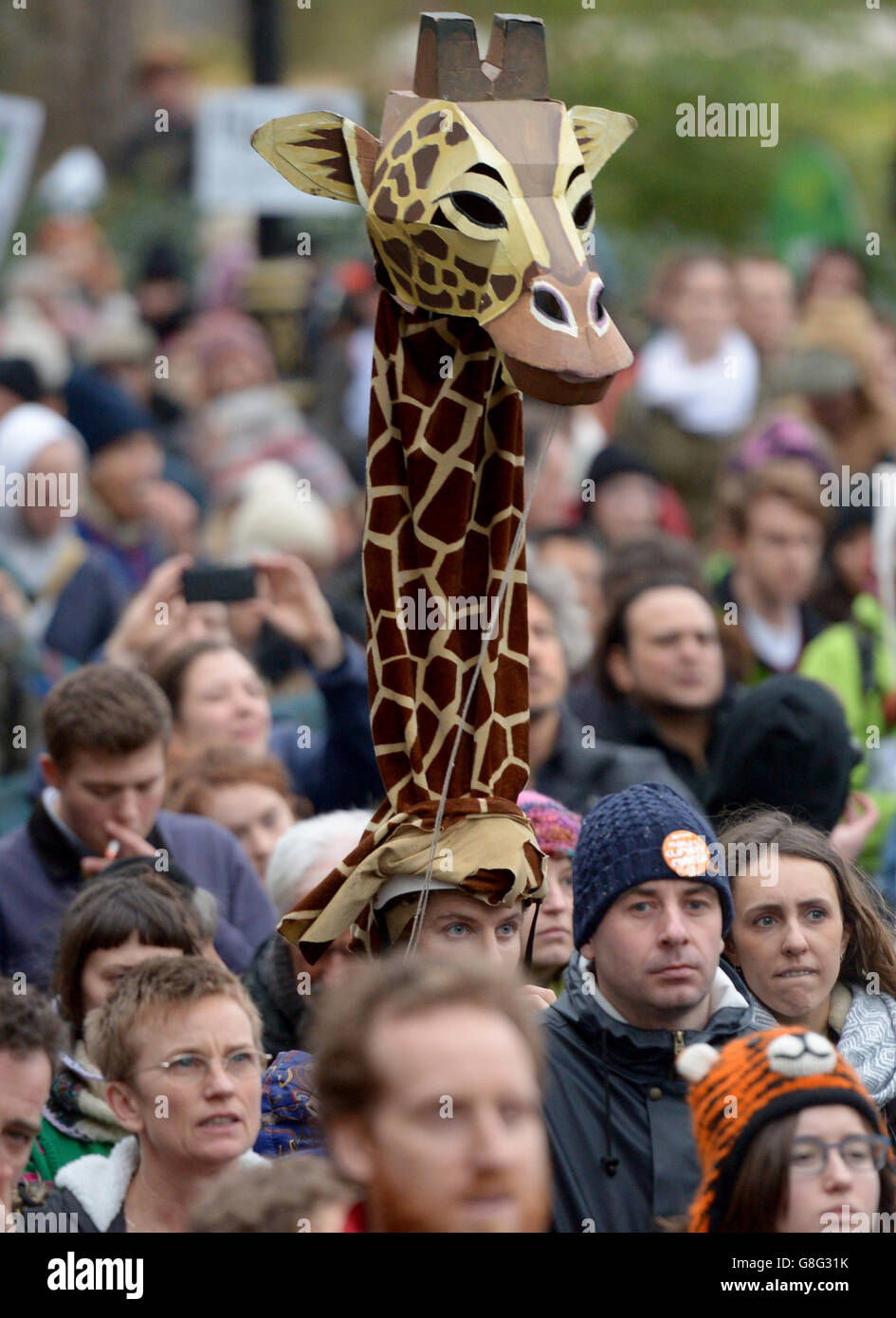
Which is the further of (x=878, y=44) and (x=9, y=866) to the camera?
(x=878, y=44)

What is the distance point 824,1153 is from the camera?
12.6 feet

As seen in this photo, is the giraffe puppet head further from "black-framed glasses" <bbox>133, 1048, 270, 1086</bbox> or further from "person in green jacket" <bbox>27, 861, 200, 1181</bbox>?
"person in green jacket" <bbox>27, 861, 200, 1181</bbox>

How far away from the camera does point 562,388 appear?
4070mm

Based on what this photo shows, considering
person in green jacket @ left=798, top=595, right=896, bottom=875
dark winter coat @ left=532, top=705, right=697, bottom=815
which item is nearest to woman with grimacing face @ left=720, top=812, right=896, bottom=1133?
dark winter coat @ left=532, top=705, right=697, bottom=815

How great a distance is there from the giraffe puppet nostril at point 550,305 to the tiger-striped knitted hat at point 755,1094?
4.23ft

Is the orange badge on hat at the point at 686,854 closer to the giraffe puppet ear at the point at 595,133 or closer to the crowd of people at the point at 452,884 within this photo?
the crowd of people at the point at 452,884

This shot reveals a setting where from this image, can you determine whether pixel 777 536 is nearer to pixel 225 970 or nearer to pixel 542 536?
pixel 542 536

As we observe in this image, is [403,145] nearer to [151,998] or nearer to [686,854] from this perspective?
[686,854]

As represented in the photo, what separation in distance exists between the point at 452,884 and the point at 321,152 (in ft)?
4.59

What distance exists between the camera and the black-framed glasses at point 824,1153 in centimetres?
383

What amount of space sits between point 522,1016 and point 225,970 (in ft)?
5.48

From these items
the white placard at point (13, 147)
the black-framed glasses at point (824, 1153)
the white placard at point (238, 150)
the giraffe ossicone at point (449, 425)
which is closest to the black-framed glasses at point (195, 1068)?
the giraffe ossicone at point (449, 425)
